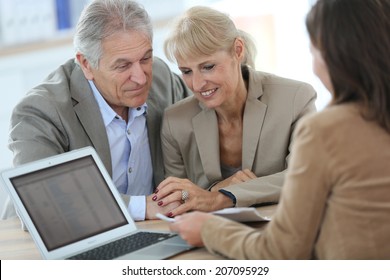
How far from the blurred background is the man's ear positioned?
61.8 inches

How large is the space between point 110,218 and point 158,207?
255 mm

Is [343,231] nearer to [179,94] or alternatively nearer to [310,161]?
[310,161]

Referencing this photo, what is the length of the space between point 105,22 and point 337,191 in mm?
Result: 1175

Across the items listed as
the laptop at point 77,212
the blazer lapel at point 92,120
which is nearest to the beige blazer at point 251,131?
the blazer lapel at point 92,120

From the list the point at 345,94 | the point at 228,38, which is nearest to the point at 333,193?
the point at 345,94

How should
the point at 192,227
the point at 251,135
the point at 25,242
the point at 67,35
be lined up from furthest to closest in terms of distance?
the point at 67,35 < the point at 251,135 < the point at 25,242 < the point at 192,227

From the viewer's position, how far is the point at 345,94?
135cm

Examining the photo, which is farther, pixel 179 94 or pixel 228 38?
pixel 179 94

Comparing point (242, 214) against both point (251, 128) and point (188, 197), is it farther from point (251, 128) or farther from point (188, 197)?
point (251, 128)

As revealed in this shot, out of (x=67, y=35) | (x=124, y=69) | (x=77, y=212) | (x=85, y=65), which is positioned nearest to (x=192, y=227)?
(x=77, y=212)

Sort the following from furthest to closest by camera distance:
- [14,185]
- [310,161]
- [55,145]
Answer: [55,145] < [14,185] < [310,161]

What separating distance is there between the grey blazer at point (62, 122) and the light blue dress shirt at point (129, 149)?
0.03m

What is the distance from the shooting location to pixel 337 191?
1.31 m

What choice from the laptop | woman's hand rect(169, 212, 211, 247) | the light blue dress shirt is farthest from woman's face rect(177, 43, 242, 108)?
woman's hand rect(169, 212, 211, 247)
